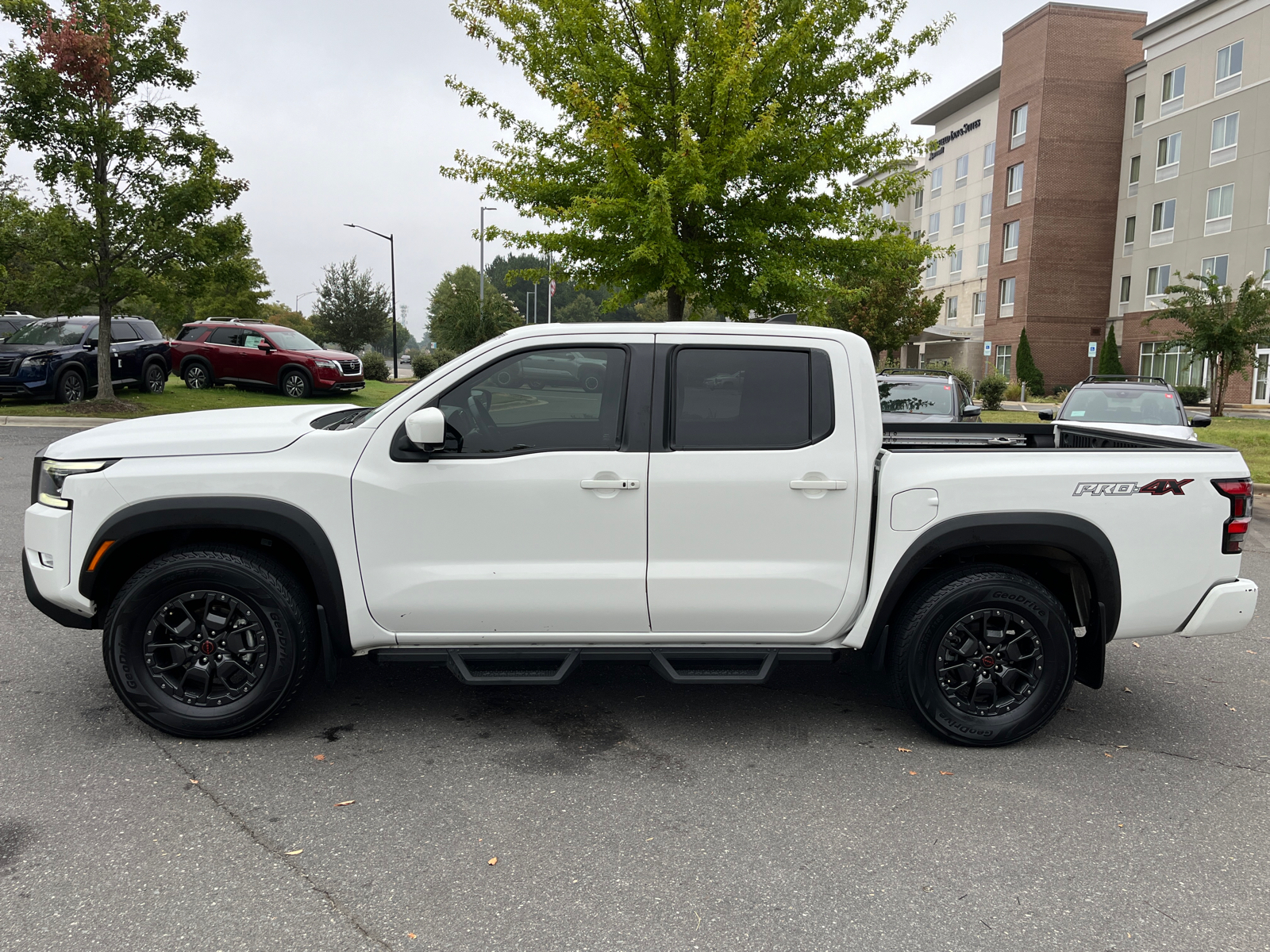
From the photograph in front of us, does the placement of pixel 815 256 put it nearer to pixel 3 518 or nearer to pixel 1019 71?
pixel 3 518

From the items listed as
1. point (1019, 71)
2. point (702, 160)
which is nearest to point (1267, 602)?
point (702, 160)

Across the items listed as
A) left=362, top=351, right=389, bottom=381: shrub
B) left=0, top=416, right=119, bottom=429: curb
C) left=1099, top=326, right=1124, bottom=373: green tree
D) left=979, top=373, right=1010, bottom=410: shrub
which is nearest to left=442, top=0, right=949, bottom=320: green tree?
left=0, top=416, right=119, bottom=429: curb

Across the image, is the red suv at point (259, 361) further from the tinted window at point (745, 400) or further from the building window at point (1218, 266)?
the building window at point (1218, 266)

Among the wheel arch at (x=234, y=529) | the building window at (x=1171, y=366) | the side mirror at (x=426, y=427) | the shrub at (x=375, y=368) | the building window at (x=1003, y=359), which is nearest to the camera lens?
the side mirror at (x=426, y=427)

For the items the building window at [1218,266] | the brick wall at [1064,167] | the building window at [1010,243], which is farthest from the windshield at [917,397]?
the building window at [1010,243]

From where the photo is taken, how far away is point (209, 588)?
4027mm

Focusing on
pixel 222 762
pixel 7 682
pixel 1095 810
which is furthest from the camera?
pixel 7 682

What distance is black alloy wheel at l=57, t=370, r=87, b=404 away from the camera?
19688mm

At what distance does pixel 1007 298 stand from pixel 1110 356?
24.8ft

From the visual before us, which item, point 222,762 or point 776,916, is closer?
point 776,916

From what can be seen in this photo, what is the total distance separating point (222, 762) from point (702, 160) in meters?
11.2

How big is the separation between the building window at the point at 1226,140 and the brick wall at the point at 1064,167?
7.51 metres

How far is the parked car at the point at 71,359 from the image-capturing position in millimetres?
19109

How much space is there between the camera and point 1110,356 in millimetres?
47188
